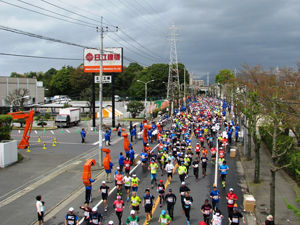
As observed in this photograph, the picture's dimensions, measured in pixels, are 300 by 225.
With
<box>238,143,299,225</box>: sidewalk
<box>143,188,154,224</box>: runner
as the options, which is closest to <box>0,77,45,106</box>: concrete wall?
<box>238,143,299,225</box>: sidewalk

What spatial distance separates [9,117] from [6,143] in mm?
3311

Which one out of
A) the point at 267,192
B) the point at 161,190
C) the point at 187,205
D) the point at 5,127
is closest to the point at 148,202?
the point at 187,205

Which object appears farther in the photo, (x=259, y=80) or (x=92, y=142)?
(x=259, y=80)

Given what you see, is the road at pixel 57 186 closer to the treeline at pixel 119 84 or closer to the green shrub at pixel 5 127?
the green shrub at pixel 5 127

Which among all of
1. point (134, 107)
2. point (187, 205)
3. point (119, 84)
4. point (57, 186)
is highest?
point (119, 84)

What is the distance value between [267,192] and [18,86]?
65.7 metres

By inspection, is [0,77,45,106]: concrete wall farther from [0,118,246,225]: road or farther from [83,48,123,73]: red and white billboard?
[0,118,246,225]: road

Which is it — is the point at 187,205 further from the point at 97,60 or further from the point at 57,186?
the point at 97,60

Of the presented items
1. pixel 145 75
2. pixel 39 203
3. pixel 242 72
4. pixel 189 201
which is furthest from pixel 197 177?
pixel 145 75

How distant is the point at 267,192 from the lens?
1562 cm

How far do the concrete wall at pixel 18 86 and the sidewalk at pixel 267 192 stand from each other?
58.3 metres

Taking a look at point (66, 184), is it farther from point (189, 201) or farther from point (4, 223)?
point (189, 201)

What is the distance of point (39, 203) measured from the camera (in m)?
11.3

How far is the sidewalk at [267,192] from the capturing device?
12.4 m
